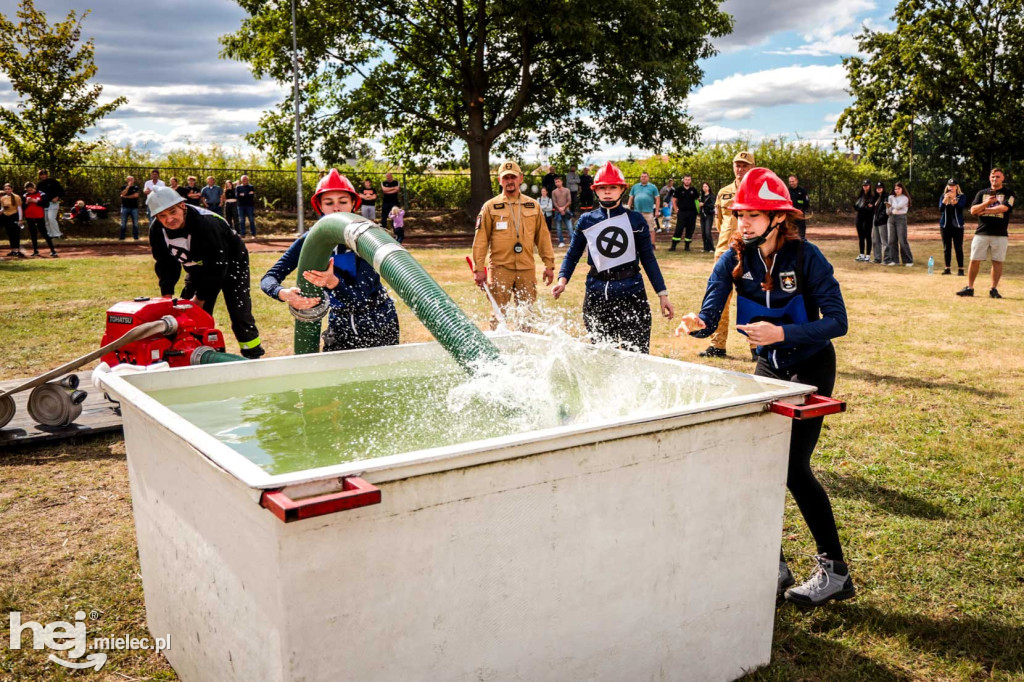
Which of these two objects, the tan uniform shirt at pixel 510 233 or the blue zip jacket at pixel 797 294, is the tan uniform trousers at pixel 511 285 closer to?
the tan uniform shirt at pixel 510 233

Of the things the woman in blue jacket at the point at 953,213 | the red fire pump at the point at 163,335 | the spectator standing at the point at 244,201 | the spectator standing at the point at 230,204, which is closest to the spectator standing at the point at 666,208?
the woman in blue jacket at the point at 953,213

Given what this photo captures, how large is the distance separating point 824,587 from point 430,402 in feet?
7.02

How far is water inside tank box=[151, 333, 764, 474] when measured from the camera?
10.6ft

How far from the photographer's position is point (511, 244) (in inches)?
330

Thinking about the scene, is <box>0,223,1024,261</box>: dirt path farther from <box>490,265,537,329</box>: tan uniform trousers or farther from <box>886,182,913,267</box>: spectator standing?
<box>490,265,537,329</box>: tan uniform trousers

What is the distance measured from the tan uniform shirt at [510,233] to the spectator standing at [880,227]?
14.3m

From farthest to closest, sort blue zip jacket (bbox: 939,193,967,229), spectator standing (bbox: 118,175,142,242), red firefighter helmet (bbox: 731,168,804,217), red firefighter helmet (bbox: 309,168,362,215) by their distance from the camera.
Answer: spectator standing (bbox: 118,175,142,242) < blue zip jacket (bbox: 939,193,967,229) < red firefighter helmet (bbox: 309,168,362,215) < red firefighter helmet (bbox: 731,168,804,217)

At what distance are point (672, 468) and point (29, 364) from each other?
29.0 feet

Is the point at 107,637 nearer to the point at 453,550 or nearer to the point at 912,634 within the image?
the point at 453,550

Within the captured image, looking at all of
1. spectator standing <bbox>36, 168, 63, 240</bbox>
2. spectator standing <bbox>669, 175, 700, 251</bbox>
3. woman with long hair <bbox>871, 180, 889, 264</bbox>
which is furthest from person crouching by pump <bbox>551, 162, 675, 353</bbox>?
spectator standing <bbox>36, 168, 63, 240</bbox>

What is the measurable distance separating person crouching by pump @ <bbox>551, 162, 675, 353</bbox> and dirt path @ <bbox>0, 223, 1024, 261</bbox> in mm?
19631

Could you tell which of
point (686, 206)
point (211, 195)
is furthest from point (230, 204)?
point (686, 206)

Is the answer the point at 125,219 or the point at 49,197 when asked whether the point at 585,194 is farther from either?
the point at 49,197

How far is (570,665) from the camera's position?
2.75 meters
